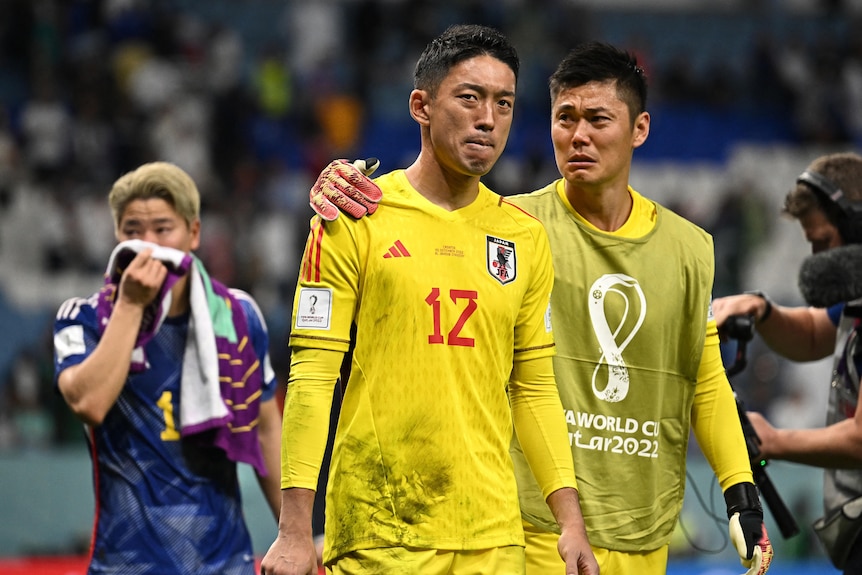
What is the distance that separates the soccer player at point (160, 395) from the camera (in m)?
4.48

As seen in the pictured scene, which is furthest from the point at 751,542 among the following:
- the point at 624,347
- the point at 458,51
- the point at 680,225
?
the point at 458,51

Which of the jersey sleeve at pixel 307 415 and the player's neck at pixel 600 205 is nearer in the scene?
the jersey sleeve at pixel 307 415

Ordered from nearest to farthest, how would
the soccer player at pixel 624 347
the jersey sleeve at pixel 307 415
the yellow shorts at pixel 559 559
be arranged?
the jersey sleeve at pixel 307 415 < the yellow shorts at pixel 559 559 < the soccer player at pixel 624 347

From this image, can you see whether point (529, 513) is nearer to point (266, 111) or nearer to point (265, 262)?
point (265, 262)

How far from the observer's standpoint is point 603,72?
4289 mm

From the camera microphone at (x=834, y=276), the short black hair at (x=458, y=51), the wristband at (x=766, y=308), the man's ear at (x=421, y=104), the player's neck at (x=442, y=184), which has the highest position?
the short black hair at (x=458, y=51)

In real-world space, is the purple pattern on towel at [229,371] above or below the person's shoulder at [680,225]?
below

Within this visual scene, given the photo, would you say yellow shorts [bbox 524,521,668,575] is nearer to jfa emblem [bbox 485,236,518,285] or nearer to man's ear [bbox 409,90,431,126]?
jfa emblem [bbox 485,236,518,285]

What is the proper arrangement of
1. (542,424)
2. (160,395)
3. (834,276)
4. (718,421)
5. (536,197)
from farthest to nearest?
(834,276) → (160,395) → (536,197) → (718,421) → (542,424)

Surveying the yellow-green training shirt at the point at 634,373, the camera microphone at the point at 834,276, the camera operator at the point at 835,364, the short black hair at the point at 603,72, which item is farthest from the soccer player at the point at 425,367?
the camera microphone at the point at 834,276

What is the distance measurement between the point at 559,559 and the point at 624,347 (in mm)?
732

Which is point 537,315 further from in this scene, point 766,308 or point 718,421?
point 766,308

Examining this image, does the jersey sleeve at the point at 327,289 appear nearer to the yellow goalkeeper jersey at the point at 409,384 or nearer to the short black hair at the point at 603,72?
the yellow goalkeeper jersey at the point at 409,384

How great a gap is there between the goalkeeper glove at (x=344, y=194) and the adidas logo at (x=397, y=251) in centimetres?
12
